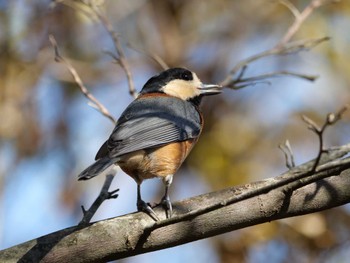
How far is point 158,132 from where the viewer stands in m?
4.35

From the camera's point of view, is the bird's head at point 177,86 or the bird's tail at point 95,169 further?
the bird's head at point 177,86

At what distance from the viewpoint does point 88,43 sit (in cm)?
695

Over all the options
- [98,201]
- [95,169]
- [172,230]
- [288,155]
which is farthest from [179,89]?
[172,230]

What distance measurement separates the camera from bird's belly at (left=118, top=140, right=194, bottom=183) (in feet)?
13.5

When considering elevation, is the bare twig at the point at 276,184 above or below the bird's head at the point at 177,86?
below

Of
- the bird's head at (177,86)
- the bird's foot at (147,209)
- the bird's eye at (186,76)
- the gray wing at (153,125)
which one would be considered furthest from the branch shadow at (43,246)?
the bird's eye at (186,76)

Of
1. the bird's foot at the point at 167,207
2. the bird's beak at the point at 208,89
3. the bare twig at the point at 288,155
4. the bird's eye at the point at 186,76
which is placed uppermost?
the bird's eye at the point at 186,76

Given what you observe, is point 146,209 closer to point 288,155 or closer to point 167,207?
point 167,207

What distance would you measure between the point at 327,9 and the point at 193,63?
1559 mm

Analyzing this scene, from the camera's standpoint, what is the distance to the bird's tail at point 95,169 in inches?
135

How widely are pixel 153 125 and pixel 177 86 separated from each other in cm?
81

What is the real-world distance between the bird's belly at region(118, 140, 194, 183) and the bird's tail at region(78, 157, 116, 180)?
0.98 ft

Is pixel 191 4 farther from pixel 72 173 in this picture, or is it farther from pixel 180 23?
pixel 72 173

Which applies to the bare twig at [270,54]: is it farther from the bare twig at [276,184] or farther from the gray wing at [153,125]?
the bare twig at [276,184]
